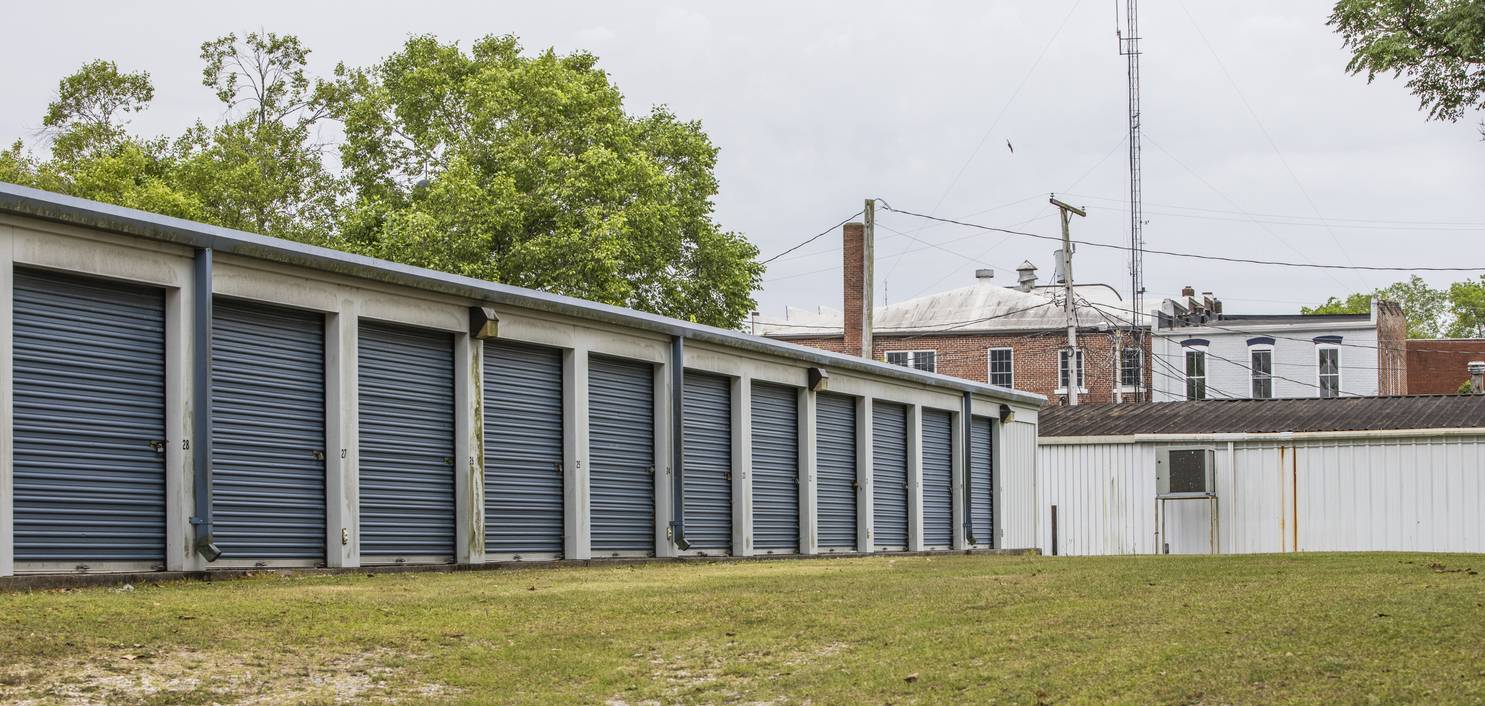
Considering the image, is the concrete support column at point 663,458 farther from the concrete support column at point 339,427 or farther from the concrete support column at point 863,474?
the concrete support column at point 863,474

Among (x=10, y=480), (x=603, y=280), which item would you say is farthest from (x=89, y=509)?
(x=603, y=280)

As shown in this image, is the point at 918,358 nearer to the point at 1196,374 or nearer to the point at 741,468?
the point at 1196,374

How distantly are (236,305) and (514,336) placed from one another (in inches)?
165

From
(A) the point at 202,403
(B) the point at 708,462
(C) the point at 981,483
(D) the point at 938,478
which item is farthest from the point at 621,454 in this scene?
(C) the point at 981,483

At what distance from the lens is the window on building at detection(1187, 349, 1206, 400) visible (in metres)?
59.2

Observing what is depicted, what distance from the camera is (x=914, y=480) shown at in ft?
98.2

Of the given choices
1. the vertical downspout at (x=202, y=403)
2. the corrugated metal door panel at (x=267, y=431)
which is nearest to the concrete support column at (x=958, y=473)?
the corrugated metal door panel at (x=267, y=431)

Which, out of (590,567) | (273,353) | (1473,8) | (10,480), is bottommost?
(590,567)

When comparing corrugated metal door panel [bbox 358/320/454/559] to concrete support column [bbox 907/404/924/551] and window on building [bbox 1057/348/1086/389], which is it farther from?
window on building [bbox 1057/348/1086/389]

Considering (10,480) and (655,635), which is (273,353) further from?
(655,635)

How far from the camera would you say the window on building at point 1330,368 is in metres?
57.5

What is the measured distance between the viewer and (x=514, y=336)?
1931 centimetres

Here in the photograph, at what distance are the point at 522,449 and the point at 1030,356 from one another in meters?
43.0

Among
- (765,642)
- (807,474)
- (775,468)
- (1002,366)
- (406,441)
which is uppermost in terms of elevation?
(1002,366)
